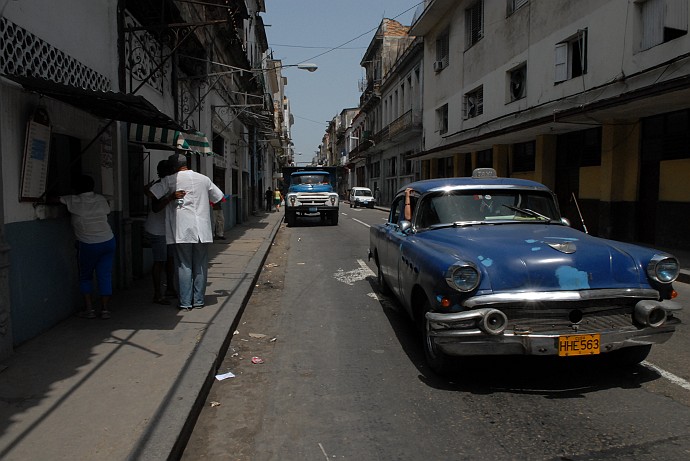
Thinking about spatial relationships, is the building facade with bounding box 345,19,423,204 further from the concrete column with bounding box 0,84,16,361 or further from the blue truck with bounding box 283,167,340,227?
the concrete column with bounding box 0,84,16,361

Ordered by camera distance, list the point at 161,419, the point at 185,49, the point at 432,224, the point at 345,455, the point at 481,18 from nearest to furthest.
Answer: the point at 345,455, the point at 161,419, the point at 432,224, the point at 185,49, the point at 481,18

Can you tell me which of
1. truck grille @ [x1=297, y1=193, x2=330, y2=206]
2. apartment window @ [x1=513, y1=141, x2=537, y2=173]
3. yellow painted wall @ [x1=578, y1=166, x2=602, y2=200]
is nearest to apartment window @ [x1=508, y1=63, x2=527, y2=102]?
apartment window @ [x1=513, y1=141, x2=537, y2=173]

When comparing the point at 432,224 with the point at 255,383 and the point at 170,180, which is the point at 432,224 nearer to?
the point at 255,383

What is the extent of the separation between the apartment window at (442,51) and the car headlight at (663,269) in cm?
2531

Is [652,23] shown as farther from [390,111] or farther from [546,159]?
[390,111]

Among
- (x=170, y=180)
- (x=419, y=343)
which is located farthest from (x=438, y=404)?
(x=170, y=180)

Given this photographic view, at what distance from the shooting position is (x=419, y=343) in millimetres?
5422

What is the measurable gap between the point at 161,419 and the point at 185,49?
10.0 metres

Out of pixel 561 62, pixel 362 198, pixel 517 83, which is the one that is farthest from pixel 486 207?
pixel 362 198

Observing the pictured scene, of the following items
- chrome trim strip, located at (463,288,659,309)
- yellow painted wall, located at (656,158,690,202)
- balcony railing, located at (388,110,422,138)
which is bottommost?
chrome trim strip, located at (463,288,659,309)

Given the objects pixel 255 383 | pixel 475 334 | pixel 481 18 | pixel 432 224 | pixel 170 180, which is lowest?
pixel 255 383

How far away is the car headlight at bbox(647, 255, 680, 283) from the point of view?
13.1 feet

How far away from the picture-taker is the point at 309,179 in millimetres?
21781

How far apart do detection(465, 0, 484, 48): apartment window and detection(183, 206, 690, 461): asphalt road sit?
2011cm
